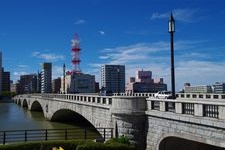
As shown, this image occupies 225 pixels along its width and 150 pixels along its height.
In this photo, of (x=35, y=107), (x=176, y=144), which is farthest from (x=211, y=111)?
(x=35, y=107)

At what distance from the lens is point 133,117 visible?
27.0 metres

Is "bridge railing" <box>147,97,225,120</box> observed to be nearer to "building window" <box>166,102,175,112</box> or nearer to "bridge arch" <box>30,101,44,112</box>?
"building window" <box>166,102,175,112</box>

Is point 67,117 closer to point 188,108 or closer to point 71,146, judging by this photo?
point 71,146

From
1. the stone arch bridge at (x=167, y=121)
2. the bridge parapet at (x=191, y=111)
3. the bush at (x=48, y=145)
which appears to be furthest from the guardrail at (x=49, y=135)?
the bridge parapet at (x=191, y=111)

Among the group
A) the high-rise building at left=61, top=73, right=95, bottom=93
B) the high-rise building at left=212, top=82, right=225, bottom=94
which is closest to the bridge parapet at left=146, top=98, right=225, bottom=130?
the high-rise building at left=212, top=82, right=225, bottom=94

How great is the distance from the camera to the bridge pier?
88.4ft

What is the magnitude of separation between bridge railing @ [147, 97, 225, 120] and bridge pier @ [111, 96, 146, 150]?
70 cm

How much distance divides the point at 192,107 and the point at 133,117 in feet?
20.5

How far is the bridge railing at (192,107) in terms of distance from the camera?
18953 mm

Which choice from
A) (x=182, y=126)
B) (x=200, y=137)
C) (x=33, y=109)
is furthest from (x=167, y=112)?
(x=33, y=109)

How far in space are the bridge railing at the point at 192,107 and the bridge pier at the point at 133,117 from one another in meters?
0.70

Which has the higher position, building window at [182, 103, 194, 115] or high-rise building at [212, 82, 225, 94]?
high-rise building at [212, 82, 225, 94]

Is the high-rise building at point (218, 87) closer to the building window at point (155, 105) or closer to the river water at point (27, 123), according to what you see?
the river water at point (27, 123)

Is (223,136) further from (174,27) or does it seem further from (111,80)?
(111,80)
